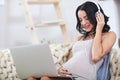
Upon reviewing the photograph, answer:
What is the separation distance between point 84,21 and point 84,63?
0.26 metres

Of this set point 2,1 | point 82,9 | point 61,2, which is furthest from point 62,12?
point 82,9

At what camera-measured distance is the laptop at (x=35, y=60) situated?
1.44m

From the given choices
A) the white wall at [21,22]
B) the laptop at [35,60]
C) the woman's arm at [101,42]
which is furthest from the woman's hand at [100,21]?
the white wall at [21,22]

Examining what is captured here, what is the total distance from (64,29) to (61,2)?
0.30m

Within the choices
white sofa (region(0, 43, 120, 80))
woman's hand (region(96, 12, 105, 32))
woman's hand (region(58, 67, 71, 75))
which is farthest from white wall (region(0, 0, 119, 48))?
woman's hand (region(96, 12, 105, 32))

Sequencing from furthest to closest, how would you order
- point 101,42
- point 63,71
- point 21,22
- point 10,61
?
1. point 21,22
2. point 10,61
3. point 63,71
4. point 101,42

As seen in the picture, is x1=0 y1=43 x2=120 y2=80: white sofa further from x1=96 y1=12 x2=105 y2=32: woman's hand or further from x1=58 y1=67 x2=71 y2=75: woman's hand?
x1=96 y1=12 x2=105 y2=32: woman's hand

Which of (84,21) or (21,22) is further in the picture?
(21,22)

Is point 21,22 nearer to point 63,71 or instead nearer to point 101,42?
point 63,71

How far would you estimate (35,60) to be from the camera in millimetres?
1456

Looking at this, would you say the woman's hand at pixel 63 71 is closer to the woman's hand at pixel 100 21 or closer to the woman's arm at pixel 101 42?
the woman's arm at pixel 101 42

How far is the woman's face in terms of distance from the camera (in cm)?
143

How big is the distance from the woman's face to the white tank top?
0.27 ft

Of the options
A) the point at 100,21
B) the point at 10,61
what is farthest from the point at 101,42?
the point at 10,61
